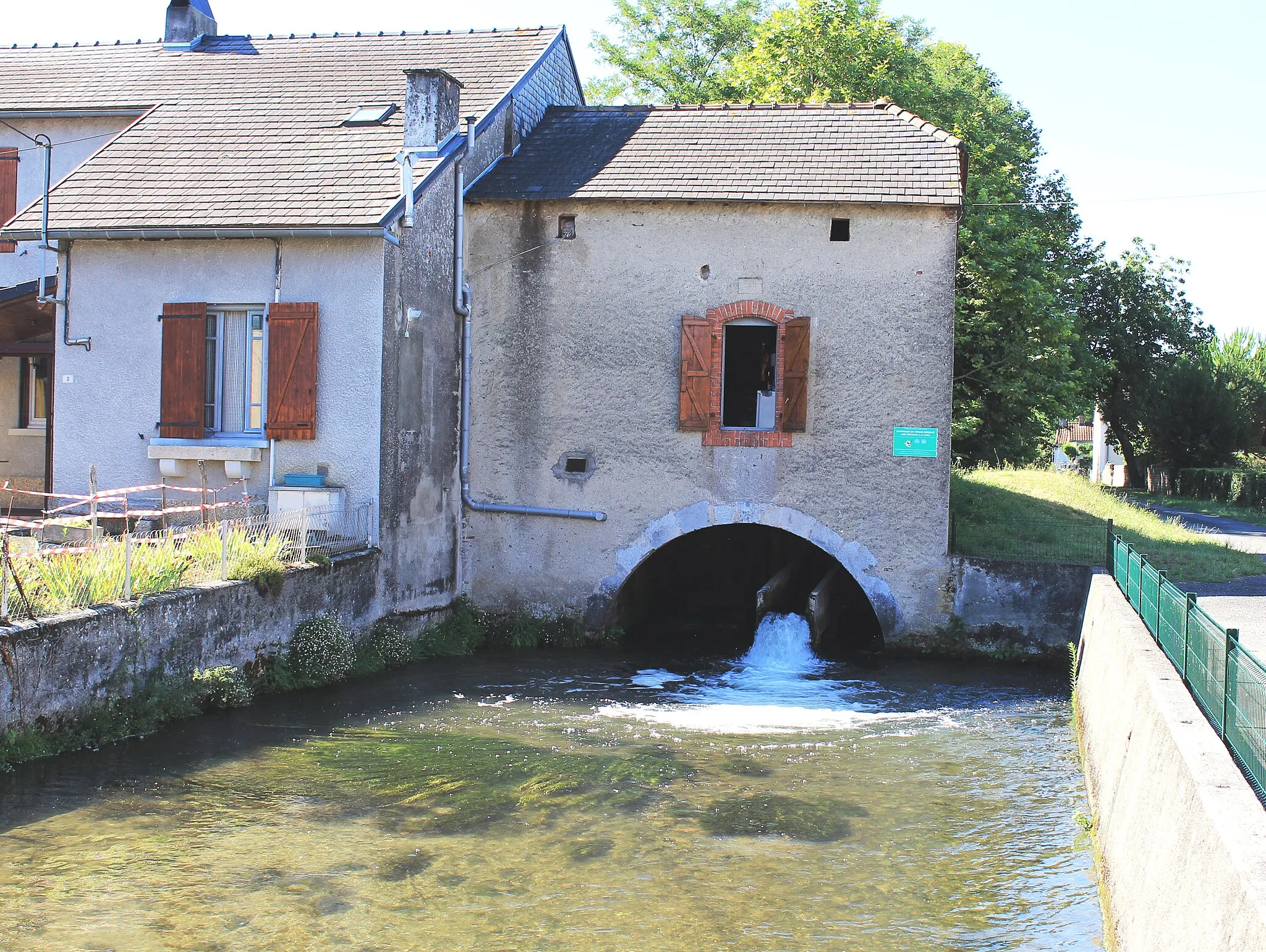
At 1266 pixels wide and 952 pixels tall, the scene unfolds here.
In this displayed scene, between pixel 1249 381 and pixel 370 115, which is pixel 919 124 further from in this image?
pixel 1249 381

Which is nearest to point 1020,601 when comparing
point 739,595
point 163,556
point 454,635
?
point 739,595

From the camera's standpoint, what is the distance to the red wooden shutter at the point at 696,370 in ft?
46.4

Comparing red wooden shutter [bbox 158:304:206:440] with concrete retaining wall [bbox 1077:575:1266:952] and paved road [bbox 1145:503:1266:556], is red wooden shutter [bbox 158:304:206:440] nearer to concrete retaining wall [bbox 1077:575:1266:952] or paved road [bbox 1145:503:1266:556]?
concrete retaining wall [bbox 1077:575:1266:952]

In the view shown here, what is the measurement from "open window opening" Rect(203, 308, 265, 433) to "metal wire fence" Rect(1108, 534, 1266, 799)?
925 centimetres

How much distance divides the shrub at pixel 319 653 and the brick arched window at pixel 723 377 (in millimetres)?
4701

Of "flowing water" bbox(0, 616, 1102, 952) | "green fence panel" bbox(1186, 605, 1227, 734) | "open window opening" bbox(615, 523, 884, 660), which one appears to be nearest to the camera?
"green fence panel" bbox(1186, 605, 1227, 734)

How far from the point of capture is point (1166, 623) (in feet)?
27.1

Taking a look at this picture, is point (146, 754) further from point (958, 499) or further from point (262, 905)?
point (958, 499)

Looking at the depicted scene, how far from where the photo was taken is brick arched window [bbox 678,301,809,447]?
1404 cm

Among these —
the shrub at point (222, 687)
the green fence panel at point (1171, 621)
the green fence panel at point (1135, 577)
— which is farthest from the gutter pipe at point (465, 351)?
the green fence panel at point (1171, 621)

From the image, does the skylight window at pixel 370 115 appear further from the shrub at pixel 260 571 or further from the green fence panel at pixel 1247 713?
the green fence panel at pixel 1247 713

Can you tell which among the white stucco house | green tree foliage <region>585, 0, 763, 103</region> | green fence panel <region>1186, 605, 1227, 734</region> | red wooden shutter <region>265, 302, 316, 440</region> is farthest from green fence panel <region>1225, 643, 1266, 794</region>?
green tree foliage <region>585, 0, 763, 103</region>

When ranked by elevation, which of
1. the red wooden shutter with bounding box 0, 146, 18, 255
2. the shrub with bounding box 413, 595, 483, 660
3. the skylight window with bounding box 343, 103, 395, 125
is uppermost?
the skylight window with bounding box 343, 103, 395, 125

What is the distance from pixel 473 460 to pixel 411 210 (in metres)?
3.36
